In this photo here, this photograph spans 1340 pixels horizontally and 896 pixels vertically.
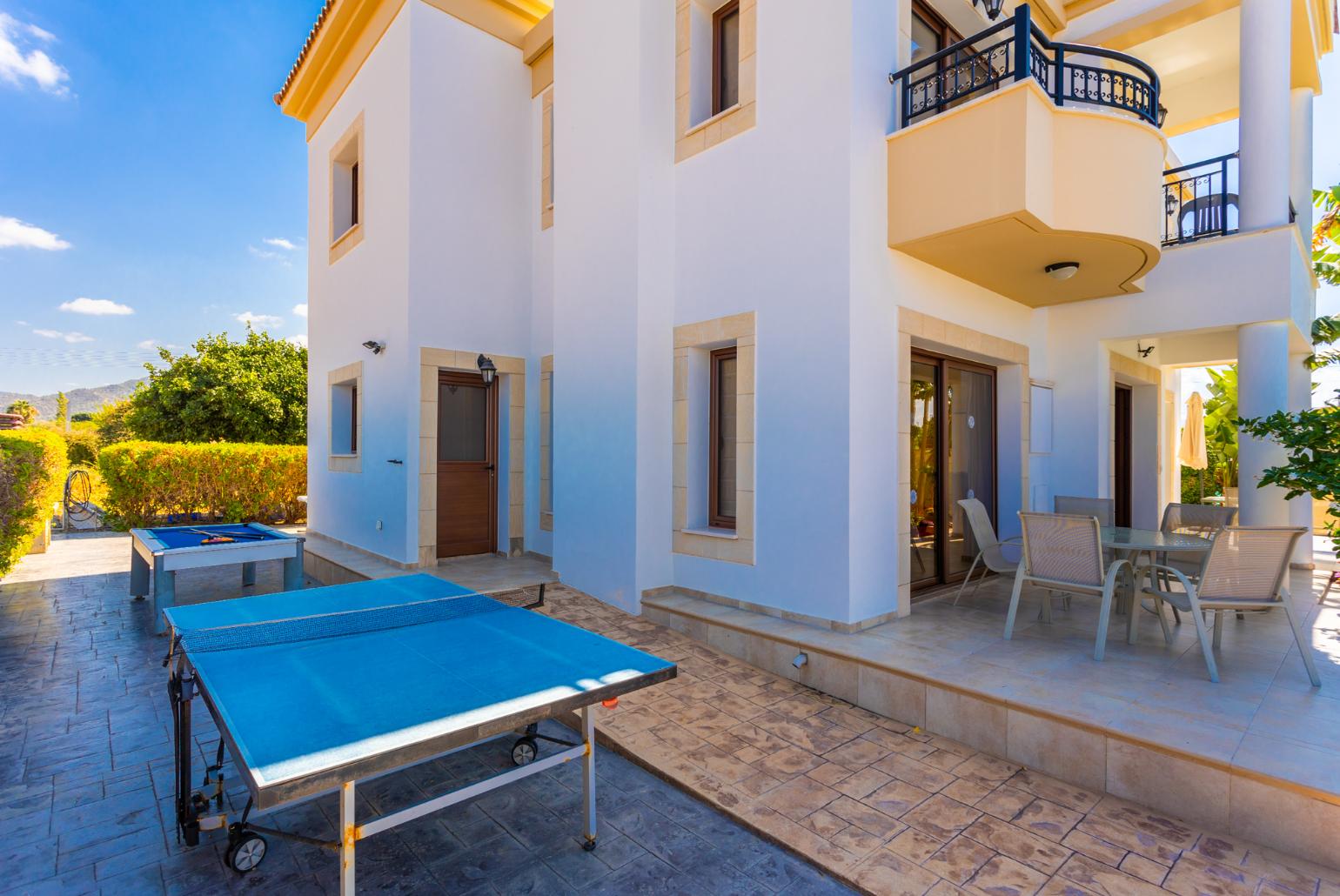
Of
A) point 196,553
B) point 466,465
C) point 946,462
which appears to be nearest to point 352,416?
point 466,465

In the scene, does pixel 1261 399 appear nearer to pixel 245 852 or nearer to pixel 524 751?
pixel 524 751

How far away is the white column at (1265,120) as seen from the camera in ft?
24.0

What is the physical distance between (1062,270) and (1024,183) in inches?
71.3

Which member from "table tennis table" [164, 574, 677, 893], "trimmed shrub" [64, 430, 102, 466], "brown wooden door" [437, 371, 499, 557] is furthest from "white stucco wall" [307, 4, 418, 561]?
"trimmed shrub" [64, 430, 102, 466]

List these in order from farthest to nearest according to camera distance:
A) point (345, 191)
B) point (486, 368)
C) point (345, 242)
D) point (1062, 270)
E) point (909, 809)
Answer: point (345, 191), point (345, 242), point (486, 368), point (1062, 270), point (909, 809)

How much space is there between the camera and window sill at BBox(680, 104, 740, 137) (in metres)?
6.23

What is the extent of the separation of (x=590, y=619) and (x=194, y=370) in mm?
20222

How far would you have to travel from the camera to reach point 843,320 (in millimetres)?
5285

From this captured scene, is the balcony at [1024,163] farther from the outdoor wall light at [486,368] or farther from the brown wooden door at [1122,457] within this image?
the outdoor wall light at [486,368]

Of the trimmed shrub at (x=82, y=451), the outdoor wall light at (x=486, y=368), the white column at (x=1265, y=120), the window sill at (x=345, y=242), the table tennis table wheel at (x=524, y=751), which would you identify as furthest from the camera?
the trimmed shrub at (x=82, y=451)

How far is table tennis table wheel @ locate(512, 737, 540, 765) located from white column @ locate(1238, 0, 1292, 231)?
31.1 ft

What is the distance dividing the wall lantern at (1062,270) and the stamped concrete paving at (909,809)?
15.5 ft

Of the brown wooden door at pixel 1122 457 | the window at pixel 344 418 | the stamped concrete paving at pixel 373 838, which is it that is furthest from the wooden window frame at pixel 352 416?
the brown wooden door at pixel 1122 457

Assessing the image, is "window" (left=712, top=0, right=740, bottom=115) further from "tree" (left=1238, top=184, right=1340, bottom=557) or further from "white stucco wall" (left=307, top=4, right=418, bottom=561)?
"tree" (left=1238, top=184, right=1340, bottom=557)
